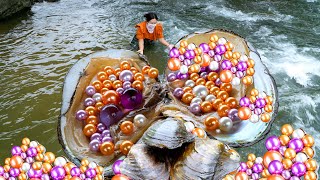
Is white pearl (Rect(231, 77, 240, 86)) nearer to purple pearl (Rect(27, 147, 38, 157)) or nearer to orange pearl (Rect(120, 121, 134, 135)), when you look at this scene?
orange pearl (Rect(120, 121, 134, 135))

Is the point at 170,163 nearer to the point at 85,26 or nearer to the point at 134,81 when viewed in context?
the point at 134,81

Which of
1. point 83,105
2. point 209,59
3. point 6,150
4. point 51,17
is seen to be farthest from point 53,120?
point 51,17

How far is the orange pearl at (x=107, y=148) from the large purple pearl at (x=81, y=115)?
1.07ft

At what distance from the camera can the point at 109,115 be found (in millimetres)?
2270

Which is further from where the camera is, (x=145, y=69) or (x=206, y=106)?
(x=145, y=69)

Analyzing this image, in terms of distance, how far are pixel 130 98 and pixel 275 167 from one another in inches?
46.5

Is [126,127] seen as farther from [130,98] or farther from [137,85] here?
[137,85]

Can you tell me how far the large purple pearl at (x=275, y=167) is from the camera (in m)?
1.35

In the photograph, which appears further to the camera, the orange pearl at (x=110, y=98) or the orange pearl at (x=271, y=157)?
the orange pearl at (x=110, y=98)

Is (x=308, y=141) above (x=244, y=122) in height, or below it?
above

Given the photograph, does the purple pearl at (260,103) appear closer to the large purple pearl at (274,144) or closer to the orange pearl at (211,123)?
the orange pearl at (211,123)

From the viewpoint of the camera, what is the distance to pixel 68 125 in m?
2.26

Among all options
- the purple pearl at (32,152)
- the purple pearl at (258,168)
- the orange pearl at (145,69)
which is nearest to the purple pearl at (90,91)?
the orange pearl at (145,69)

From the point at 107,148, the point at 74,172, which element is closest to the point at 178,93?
the point at 107,148
